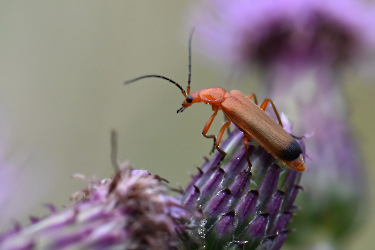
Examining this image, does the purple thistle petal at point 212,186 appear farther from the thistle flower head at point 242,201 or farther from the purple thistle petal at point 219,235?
the purple thistle petal at point 219,235

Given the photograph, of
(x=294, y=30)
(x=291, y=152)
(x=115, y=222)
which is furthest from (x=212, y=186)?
(x=294, y=30)

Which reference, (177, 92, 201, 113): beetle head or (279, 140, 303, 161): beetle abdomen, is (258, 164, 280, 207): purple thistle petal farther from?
(177, 92, 201, 113): beetle head

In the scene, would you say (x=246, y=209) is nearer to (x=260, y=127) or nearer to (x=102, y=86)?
(x=260, y=127)

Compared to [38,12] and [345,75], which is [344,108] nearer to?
[345,75]

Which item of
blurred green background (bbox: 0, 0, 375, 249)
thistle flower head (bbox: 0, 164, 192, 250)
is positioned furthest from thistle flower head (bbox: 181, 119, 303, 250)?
blurred green background (bbox: 0, 0, 375, 249)

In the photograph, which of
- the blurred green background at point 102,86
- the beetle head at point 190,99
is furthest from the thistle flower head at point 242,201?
the blurred green background at point 102,86

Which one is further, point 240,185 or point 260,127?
point 260,127

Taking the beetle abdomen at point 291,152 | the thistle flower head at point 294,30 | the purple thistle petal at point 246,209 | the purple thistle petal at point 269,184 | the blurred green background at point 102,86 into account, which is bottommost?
the purple thistle petal at point 246,209

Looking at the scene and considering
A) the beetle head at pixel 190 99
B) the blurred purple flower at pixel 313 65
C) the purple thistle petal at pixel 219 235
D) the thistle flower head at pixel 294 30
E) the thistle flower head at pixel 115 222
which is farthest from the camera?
the thistle flower head at pixel 294 30

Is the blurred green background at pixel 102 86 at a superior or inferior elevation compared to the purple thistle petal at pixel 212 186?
superior

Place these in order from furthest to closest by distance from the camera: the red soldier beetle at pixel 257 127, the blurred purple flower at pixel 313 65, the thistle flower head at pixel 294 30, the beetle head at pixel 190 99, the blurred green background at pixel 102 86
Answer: the blurred green background at pixel 102 86 → the thistle flower head at pixel 294 30 → the blurred purple flower at pixel 313 65 → the beetle head at pixel 190 99 → the red soldier beetle at pixel 257 127
